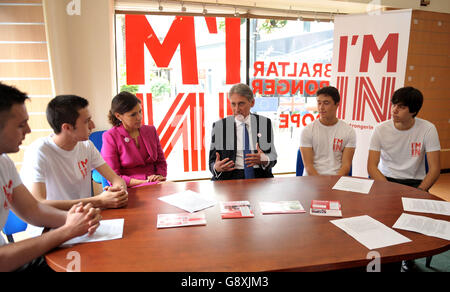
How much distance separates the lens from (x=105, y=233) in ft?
4.41

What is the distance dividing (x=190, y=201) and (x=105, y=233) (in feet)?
1.72

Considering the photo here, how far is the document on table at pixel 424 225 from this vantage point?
1.39m

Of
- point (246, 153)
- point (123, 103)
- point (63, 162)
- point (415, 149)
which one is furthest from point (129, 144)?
point (415, 149)

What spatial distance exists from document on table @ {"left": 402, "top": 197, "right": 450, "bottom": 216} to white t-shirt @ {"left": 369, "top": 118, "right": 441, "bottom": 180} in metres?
Answer: 0.81

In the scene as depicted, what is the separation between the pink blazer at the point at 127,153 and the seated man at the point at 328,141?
4.44ft

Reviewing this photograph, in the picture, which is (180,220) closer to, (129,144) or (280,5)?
(129,144)

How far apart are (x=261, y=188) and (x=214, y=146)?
78cm

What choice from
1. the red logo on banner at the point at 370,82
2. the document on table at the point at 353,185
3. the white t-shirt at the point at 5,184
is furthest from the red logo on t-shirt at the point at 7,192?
the red logo on banner at the point at 370,82

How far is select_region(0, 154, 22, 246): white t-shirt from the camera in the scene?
1.30 m

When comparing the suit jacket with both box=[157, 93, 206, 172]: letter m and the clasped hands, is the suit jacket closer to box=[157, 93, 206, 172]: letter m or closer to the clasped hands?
the clasped hands

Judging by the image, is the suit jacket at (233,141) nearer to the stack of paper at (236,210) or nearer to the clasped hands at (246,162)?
the clasped hands at (246,162)

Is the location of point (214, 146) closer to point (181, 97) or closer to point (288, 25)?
point (181, 97)

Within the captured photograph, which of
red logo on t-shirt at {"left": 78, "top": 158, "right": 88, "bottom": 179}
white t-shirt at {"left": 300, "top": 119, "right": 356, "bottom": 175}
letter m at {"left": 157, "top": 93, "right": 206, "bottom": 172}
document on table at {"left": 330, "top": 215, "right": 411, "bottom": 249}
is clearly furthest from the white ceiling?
document on table at {"left": 330, "top": 215, "right": 411, "bottom": 249}

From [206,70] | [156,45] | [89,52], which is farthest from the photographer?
[206,70]
